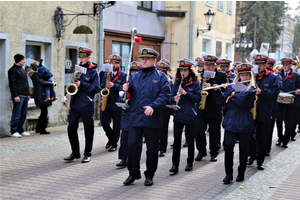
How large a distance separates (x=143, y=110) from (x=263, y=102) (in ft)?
9.08

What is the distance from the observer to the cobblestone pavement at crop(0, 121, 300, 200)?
6.51m

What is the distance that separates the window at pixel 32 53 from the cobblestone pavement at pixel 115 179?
11.8ft

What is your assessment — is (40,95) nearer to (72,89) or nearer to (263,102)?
(72,89)

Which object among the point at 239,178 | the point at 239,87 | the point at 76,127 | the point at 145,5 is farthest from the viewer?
the point at 145,5

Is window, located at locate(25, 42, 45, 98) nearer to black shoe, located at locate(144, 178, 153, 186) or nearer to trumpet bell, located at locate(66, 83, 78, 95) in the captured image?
trumpet bell, located at locate(66, 83, 78, 95)

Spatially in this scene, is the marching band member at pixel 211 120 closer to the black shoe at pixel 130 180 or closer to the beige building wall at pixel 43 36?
the black shoe at pixel 130 180

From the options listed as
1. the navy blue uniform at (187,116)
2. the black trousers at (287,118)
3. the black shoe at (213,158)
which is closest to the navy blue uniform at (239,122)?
the navy blue uniform at (187,116)

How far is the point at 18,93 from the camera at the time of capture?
464 inches

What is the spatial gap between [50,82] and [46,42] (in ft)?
5.13

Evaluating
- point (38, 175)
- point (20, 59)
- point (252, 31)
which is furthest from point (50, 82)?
point (252, 31)

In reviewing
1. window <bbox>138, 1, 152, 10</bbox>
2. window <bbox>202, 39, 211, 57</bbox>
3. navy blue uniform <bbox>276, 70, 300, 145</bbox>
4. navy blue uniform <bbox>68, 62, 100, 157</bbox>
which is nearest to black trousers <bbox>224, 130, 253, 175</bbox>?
navy blue uniform <bbox>68, 62, 100, 157</bbox>

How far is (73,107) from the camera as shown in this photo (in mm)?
8664

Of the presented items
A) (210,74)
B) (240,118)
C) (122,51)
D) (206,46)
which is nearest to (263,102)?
(210,74)

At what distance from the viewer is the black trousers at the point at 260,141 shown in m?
8.39
